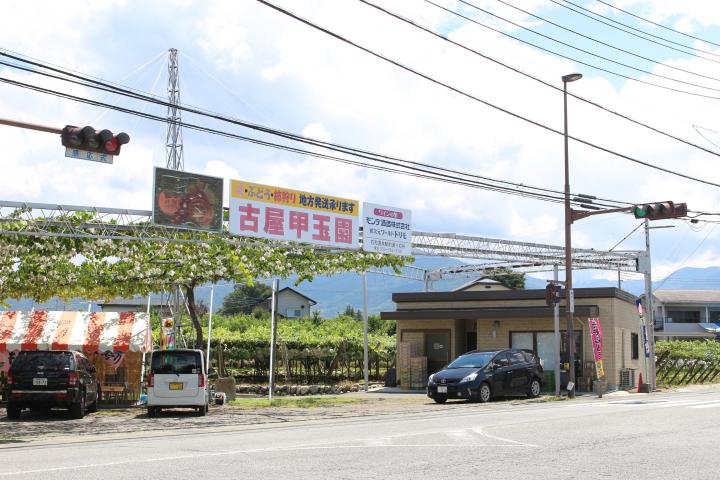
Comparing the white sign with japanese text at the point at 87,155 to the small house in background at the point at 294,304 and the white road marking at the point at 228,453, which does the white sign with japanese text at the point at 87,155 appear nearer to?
the white road marking at the point at 228,453

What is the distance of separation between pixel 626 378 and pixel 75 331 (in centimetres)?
2057

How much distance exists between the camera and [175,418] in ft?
66.6

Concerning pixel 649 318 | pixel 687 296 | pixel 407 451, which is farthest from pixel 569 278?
pixel 687 296

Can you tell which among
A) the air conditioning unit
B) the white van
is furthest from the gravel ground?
the air conditioning unit

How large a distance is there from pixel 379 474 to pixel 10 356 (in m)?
20.1

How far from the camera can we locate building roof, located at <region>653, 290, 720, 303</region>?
281ft

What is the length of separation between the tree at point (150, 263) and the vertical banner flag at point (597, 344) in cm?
749

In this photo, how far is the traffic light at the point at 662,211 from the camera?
24797mm

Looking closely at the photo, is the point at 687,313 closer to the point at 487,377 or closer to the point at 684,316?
the point at 684,316

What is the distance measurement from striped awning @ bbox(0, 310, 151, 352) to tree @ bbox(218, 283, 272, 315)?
10655cm

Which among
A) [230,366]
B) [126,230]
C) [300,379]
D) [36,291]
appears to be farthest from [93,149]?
[230,366]

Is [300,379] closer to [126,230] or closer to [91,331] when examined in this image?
[91,331]

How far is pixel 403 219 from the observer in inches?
1027

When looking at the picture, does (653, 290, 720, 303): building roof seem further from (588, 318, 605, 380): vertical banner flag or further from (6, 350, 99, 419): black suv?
(6, 350, 99, 419): black suv
